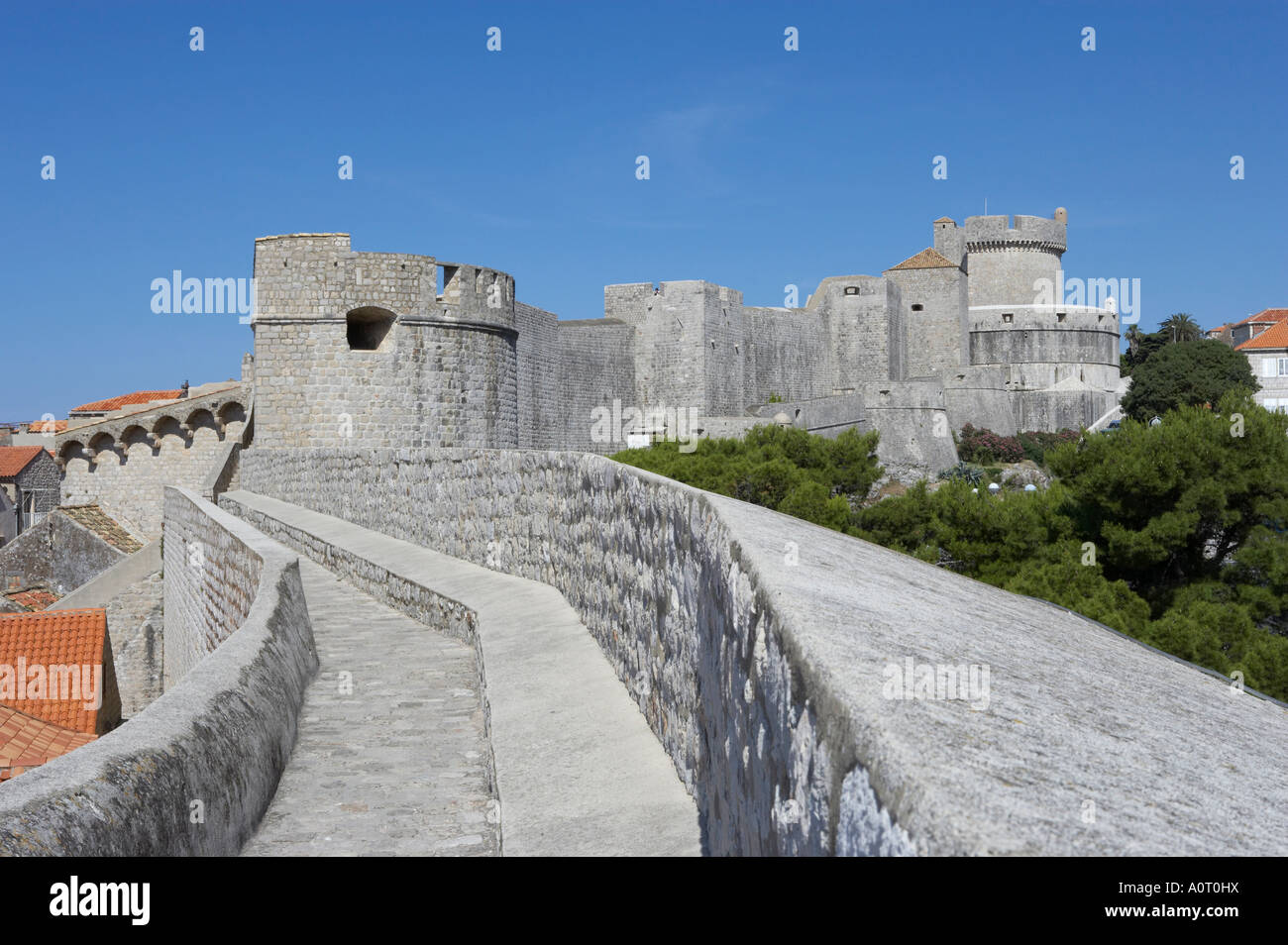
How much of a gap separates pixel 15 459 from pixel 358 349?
98.3 ft

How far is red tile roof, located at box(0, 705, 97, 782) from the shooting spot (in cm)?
730

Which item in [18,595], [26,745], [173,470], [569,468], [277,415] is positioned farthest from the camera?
[18,595]

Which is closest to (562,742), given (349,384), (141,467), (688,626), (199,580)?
(688,626)

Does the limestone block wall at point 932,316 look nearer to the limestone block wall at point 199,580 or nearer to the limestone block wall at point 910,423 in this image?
the limestone block wall at point 910,423

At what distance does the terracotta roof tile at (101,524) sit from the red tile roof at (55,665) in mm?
10241

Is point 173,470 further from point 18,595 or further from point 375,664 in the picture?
point 375,664

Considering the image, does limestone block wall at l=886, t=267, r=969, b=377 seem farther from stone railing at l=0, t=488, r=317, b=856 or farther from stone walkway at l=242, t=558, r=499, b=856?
stone railing at l=0, t=488, r=317, b=856

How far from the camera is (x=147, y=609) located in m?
19.4

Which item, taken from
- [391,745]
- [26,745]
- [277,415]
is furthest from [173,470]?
[391,745]

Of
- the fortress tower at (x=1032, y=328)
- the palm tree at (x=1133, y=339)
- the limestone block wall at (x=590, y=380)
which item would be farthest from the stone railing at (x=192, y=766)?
the palm tree at (x=1133, y=339)

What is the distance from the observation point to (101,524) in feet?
76.6

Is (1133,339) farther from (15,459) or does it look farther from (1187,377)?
(15,459)

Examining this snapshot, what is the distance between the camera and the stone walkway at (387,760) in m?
3.45
